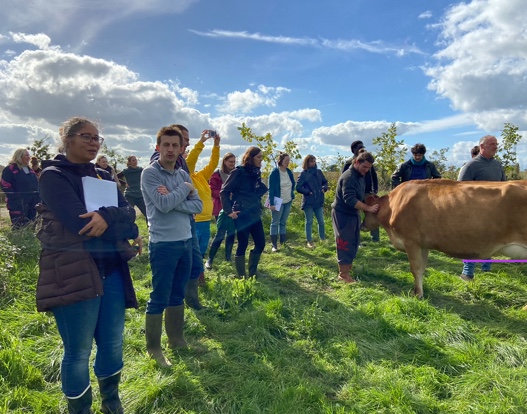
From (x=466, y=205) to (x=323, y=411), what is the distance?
3083mm

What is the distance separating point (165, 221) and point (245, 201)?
239 cm

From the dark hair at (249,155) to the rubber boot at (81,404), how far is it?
144 inches

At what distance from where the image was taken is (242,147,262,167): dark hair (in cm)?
526

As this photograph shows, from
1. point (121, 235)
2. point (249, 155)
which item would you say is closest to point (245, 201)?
point (249, 155)

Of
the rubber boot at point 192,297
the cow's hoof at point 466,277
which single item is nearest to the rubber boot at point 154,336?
the rubber boot at point 192,297

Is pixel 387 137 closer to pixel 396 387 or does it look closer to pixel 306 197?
pixel 306 197

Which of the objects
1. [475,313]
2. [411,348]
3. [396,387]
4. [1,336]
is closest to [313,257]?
[475,313]

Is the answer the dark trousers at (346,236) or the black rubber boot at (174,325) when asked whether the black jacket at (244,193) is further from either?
the black rubber boot at (174,325)

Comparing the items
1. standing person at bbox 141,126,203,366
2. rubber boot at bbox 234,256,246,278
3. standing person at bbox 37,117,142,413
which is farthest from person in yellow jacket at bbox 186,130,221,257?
standing person at bbox 37,117,142,413

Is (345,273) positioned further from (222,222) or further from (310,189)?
(310,189)

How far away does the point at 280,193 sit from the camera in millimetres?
7516

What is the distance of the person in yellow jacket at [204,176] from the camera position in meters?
4.38

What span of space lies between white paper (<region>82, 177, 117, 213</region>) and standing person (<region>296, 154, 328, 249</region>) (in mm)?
5685

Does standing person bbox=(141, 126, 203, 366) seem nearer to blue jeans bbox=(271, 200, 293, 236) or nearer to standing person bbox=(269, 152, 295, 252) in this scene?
standing person bbox=(269, 152, 295, 252)
